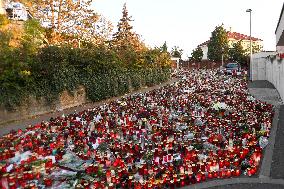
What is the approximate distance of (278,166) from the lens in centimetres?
870

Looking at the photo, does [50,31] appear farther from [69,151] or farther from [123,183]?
[123,183]

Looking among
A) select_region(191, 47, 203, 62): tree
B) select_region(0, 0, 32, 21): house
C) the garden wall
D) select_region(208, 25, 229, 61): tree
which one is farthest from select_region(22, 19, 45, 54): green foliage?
select_region(191, 47, 203, 62): tree

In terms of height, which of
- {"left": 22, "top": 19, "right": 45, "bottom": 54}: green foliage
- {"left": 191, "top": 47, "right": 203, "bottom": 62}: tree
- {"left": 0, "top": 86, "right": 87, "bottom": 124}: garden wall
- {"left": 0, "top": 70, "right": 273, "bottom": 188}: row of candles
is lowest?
{"left": 0, "top": 70, "right": 273, "bottom": 188}: row of candles

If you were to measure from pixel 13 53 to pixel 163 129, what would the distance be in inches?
376

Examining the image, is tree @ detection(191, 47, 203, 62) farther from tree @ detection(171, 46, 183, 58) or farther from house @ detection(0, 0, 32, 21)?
house @ detection(0, 0, 32, 21)

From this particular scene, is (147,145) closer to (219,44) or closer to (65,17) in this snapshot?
(65,17)

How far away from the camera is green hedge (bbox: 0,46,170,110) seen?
17391mm

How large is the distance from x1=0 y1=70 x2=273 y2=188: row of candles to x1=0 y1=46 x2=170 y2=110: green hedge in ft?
13.0

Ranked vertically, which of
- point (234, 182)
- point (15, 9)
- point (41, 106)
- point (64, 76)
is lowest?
point (234, 182)

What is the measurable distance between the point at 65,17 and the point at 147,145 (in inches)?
817

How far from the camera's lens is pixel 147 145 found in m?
10.5

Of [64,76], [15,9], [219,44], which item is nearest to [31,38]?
[64,76]

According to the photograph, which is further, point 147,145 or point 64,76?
point 64,76

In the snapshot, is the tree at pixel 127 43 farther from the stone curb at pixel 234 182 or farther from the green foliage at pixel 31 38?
the stone curb at pixel 234 182
